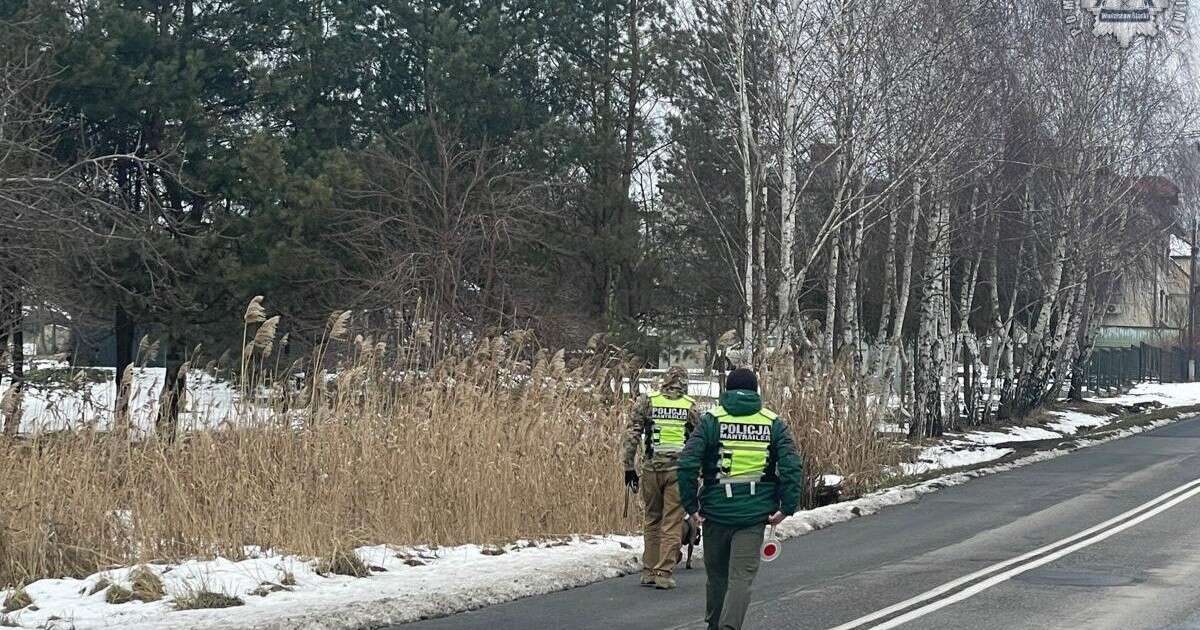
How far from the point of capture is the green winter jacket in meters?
9.91

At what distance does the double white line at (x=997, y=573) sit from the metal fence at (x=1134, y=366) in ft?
129

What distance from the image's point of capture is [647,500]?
44.4 ft

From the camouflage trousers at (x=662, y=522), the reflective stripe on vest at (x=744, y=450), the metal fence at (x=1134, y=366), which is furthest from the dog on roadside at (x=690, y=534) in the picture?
the metal fence at (x=1134, y=366)

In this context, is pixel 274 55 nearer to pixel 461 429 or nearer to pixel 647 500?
pixel 461 429

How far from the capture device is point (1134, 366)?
71562 millimetres

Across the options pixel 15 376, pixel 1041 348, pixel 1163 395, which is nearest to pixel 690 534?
pixel 15 376

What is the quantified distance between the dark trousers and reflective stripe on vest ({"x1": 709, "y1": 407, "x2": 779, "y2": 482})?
326 mm

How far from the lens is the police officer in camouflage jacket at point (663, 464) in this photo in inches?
525

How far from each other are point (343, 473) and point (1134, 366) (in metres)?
62.6

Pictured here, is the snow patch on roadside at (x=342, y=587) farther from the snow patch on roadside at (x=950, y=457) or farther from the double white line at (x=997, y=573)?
the snow patch on roadside at (x=950, y=457)

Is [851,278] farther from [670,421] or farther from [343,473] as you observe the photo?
[670,421]

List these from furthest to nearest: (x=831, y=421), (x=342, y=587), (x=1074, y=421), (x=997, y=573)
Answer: (x=1074, y=421), (x=831, y=421), (x=997, y=573), (x=342, y=587)

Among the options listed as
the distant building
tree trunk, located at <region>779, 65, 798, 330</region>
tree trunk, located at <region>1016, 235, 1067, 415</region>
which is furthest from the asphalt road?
the distant building

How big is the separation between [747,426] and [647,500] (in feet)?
12.0
